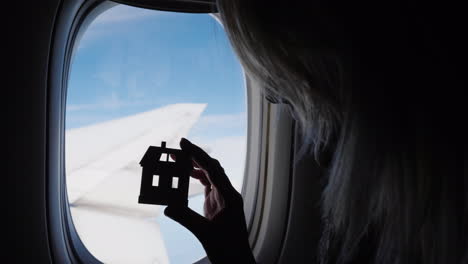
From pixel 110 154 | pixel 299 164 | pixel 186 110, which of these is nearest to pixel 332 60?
pixel 299 164

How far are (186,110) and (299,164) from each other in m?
6.06

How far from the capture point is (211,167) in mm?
779

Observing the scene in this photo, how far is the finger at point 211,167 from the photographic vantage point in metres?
0.76

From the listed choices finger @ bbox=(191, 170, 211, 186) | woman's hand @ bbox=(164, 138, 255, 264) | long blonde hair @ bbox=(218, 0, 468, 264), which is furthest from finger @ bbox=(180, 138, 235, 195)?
long blonde hair @ bbox=(218, 0, 468, 264)

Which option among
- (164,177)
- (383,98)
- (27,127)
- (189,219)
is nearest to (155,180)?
(164,177)

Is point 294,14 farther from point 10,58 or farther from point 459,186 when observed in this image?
point 10,58

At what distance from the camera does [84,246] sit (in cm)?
121

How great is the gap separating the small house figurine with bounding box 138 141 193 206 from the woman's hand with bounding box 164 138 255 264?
0.09 ft

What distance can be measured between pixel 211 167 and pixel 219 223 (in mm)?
127

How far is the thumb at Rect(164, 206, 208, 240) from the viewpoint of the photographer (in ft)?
2.27

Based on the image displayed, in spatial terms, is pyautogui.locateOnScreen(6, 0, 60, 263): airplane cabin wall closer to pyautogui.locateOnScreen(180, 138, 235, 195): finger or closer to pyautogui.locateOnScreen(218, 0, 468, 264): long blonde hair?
pyautogui.locateOnScreen(180, 138, 235, 195): finger

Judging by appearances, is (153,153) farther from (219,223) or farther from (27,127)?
(27,127)

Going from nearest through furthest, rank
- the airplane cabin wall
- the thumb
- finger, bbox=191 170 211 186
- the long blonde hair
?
the long blonde hair, the thumb, the airplane cabin wall, finger, bbox=191 170 211 186

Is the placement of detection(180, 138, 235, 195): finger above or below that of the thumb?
above
